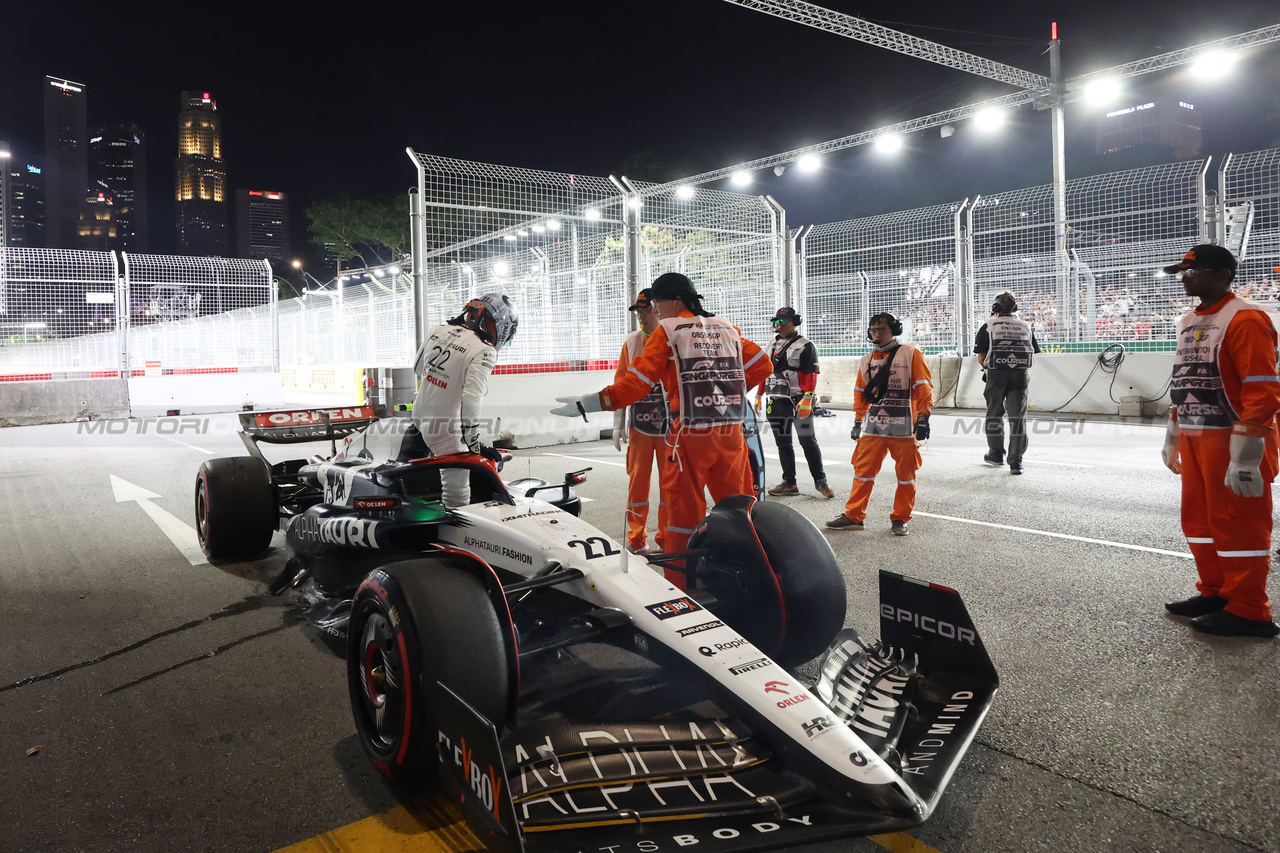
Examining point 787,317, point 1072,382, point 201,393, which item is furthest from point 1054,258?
point 201,393

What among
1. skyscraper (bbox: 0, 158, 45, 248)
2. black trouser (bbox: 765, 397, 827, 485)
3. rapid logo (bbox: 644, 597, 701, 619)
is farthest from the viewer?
skyscraper (bbox: 0, 158, 45, 248)

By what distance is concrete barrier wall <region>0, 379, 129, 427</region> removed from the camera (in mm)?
15438

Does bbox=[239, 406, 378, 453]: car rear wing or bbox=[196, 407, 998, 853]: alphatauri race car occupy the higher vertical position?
bbox=[239, 406, 378, 453]: car rear wing

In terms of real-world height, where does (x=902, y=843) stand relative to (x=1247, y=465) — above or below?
below

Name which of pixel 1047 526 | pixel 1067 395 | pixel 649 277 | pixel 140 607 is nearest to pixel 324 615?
pixel 140 607

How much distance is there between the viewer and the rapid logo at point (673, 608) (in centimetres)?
255

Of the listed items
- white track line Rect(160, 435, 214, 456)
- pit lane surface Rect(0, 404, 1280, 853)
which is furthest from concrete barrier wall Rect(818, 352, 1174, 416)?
white track line Rect(160, 435, 214, 456)

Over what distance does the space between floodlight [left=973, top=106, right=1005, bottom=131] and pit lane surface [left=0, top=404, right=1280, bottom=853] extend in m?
16.1

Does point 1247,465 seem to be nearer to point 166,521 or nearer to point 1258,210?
point 166,521

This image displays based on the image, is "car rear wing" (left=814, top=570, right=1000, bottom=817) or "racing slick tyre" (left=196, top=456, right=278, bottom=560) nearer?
"car rear wing" (left=814, top=570, right=1000, bottom=817)

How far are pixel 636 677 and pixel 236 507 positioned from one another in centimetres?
337

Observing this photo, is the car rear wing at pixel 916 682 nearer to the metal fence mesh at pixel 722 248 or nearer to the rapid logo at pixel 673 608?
the rapid logo at pixel 673 608

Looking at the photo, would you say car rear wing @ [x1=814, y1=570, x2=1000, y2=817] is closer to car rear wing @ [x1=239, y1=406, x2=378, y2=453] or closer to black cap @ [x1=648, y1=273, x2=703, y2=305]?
black cap @ [x1=648, y1=273, x2=703, y2=305]

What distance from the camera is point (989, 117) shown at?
19797 millimetres
